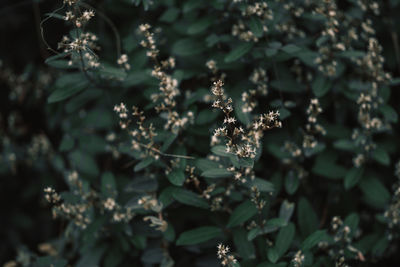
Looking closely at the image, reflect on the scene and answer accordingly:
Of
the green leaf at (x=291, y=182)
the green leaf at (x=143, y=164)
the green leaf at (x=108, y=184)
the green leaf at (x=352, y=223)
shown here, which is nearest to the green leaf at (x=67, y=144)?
the green leaf at (x=108, y=184)

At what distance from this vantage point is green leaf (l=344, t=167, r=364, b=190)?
3305mm

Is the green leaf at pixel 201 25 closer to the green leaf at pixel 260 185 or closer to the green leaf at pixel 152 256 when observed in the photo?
the green leaf at pixel 260 185

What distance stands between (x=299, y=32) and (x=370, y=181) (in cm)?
130

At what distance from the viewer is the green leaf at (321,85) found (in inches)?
131

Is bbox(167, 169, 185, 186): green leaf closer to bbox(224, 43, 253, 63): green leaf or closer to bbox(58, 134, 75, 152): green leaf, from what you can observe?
bbox(224, 43, 253, 63): green leaf

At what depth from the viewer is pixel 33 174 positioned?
14.6 ft

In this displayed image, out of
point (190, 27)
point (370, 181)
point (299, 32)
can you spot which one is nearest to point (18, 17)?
point (190, 27)

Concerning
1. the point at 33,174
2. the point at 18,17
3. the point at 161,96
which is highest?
the point at 161,96

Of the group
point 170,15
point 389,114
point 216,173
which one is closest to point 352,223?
point 389,114

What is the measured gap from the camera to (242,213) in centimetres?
288

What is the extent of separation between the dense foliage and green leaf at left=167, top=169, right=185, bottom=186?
14 millimetres

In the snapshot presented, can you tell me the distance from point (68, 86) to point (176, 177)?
1.07 m

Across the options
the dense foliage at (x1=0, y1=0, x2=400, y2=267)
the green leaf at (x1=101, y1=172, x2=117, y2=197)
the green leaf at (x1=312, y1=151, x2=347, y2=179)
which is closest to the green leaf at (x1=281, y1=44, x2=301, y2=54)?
the dense foliage at (x1=0, y1=0, x2=400, y2=267)

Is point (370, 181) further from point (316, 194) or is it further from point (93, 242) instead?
point (93, 242)
